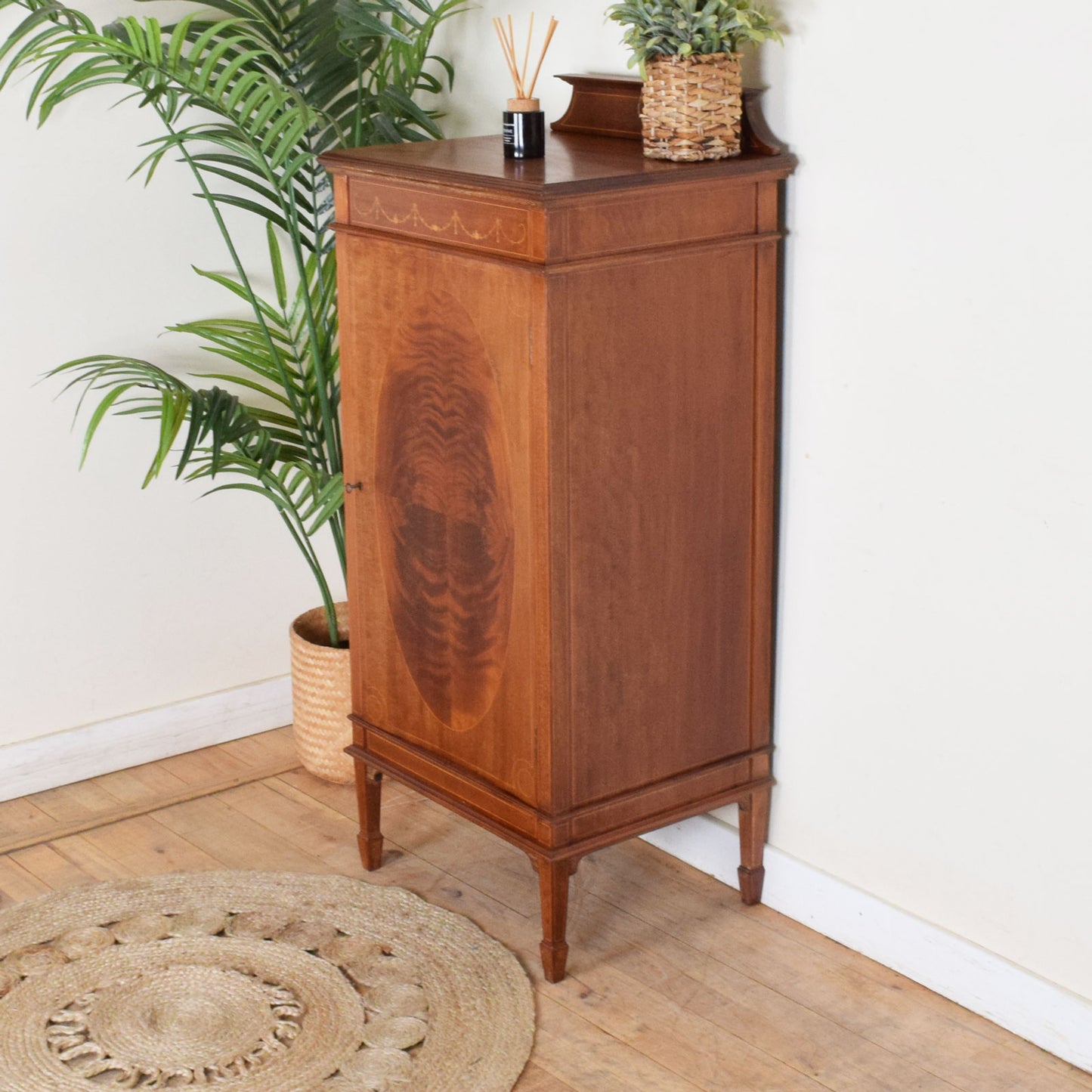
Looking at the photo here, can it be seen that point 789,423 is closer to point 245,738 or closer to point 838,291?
point 838,291

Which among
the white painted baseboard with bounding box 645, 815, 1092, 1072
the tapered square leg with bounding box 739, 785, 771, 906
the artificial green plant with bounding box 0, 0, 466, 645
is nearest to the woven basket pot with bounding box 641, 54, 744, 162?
the artificial green plant with bounding box 0, 0, 466, 645

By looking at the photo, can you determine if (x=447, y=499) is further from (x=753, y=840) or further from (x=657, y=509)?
(x=753, y=840)

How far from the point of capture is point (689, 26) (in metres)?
2.19

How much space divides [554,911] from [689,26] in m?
1.37

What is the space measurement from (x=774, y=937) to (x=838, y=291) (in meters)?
1.09

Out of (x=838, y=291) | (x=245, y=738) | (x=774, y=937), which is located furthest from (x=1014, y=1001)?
(x=245, y=738)

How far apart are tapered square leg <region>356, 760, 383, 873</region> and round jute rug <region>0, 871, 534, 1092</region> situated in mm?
82

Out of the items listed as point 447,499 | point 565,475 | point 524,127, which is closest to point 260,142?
point 524,127

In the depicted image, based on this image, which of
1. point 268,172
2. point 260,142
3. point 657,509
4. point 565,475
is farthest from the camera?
point 260,142

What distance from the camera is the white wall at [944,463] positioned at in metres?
2.04

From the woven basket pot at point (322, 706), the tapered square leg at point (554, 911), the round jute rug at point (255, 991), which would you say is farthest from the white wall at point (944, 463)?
the woven basket pot at point (322, 706)

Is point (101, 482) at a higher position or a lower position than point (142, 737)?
higher

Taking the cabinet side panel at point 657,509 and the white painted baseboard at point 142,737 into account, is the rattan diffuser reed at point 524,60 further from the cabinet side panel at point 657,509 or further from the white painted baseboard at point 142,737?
the white painted baseboard at point 142,737

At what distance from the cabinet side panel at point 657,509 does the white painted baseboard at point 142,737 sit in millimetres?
1287
